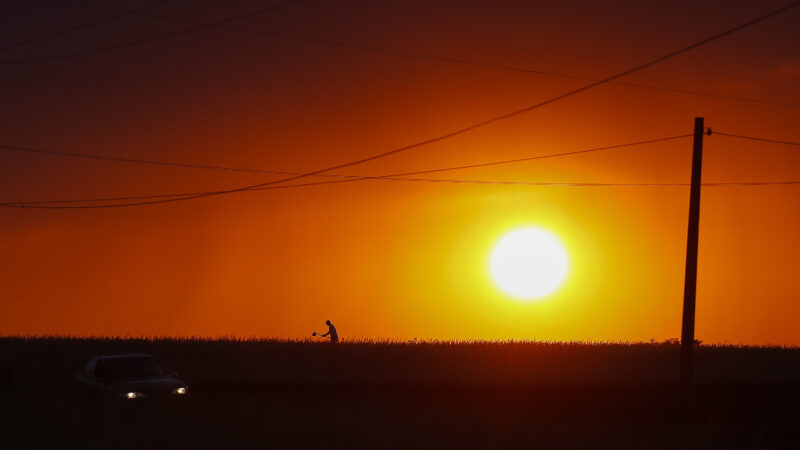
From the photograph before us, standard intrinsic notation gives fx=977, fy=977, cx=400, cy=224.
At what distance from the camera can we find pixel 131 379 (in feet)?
82.8

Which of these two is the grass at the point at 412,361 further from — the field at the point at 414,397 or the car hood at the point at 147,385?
the car hood at the point at 147,385

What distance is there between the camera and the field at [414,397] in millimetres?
19797

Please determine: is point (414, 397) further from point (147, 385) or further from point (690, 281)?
point (690, 281)

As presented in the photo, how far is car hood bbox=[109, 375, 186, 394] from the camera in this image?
81.1 feet

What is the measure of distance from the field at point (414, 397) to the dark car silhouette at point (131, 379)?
1.97ft

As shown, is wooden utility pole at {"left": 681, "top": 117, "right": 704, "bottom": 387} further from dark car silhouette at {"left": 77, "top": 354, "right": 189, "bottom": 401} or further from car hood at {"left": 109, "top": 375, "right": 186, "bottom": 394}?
car hood at {"left": 109, "top": 375, "right": 186, "bottom": 394}

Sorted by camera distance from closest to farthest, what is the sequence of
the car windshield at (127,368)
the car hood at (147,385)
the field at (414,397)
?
the field at (414,397)
the car hood at (147,385)
the car windshield at (127,368)

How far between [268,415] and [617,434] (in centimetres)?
805

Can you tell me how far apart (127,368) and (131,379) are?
725mm

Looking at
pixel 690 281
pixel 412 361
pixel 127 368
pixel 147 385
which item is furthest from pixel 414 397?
pixel 412 361

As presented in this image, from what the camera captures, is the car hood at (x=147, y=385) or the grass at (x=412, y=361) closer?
the car hood at (x=147, y=385)

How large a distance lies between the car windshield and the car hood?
0.37 m

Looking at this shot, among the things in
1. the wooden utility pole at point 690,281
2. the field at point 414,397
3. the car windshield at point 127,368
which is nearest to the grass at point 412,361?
the field at point 414,397

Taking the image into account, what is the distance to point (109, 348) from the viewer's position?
48812mm
